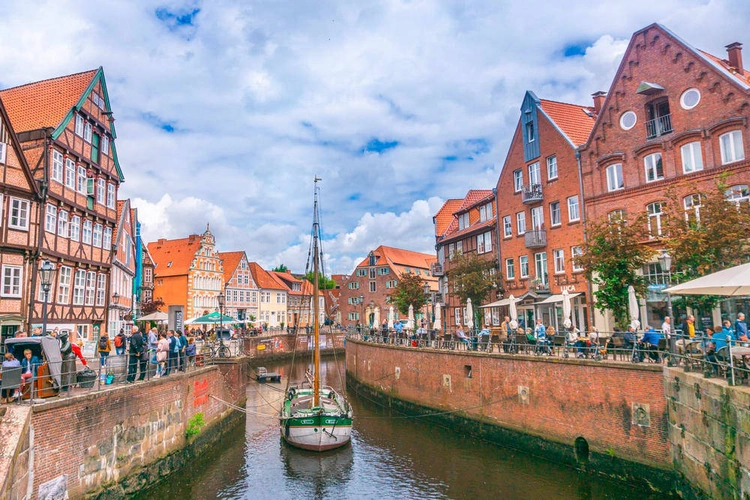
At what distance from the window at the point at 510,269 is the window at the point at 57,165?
26.1 meters

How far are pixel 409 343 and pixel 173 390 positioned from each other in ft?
50.7

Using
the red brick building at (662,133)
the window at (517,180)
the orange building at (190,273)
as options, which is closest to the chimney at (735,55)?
the red brick building at (662,133)

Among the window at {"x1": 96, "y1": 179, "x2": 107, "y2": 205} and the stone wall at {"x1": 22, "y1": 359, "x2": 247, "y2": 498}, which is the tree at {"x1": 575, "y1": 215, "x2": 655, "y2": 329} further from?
the window at {"x1": 96, "y1": 179, "x2": 107, "y2": 205}

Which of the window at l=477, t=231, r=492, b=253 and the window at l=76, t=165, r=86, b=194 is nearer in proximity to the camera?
the window at l=76, t=165, r=86, b=194

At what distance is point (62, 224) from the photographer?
25594 millimetres

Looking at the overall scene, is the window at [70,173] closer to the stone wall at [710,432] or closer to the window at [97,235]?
the window at [97,235]

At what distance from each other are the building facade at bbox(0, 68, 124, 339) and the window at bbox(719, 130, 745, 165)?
97.7 ft

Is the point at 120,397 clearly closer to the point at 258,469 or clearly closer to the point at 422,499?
the point at 258,469

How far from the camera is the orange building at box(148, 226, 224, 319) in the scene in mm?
64000

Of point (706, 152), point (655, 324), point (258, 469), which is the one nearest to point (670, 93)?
point (706, 152)

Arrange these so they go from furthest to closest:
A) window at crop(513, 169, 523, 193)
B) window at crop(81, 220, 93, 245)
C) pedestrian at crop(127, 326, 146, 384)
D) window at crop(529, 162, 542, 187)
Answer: window at crop(513, 169, 523, 193) < window at crop(529, 162, 542, 187) < window at crop(81, 220, 93, 245) < pedestrian at crop(127, 326, 146, 384)

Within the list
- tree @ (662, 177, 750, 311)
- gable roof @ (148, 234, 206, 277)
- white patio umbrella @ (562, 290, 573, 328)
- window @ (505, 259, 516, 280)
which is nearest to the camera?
tree @ (662, 177, 750, 311)

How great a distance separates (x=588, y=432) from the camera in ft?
58.5

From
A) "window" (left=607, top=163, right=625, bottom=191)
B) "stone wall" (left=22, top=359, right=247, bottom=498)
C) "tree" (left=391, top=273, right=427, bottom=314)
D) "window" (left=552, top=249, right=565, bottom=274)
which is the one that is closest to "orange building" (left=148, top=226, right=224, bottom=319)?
"tree" (left=391, top=273, right=427, bottom=314)
